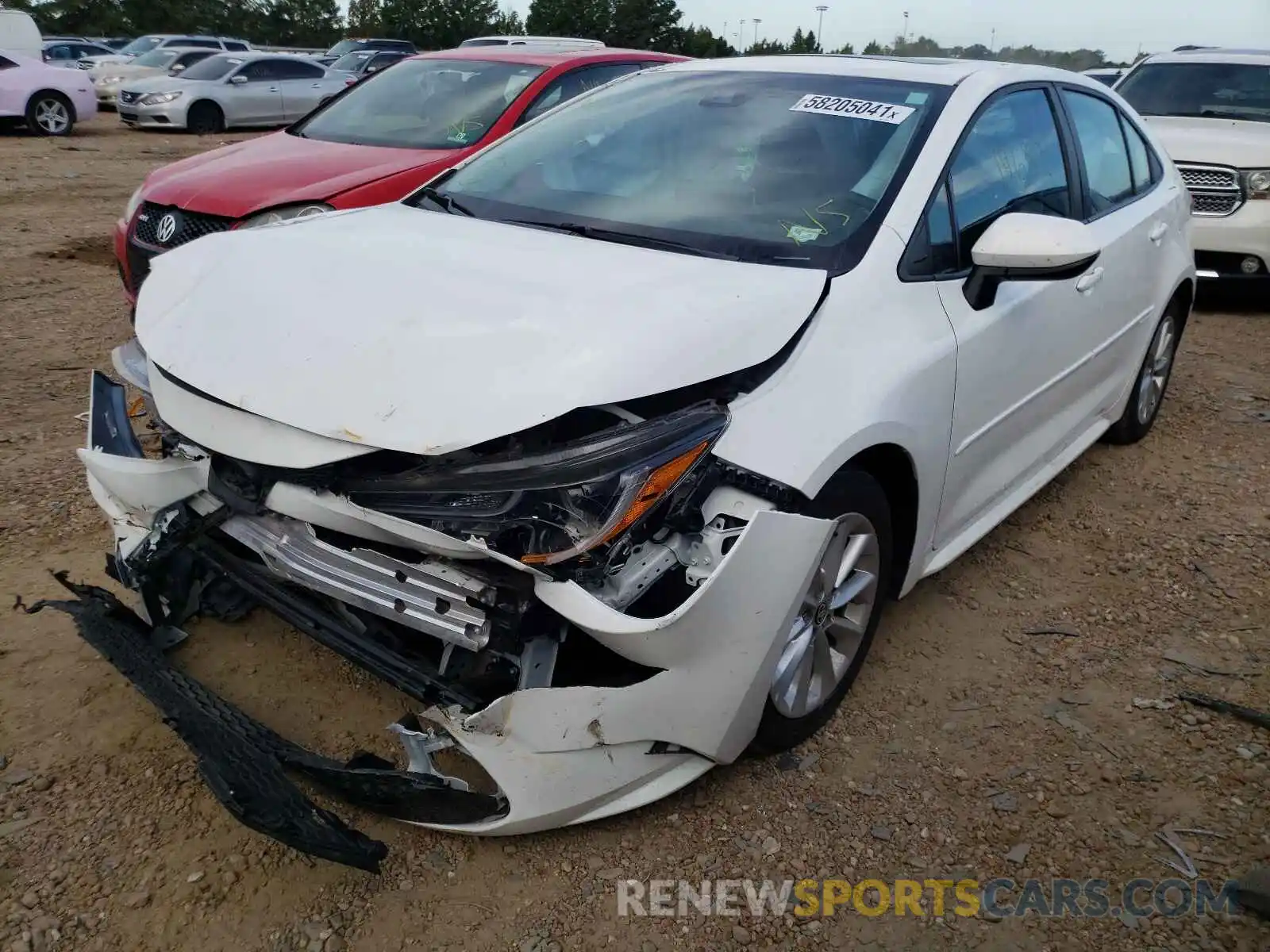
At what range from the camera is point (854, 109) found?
2.93 meters

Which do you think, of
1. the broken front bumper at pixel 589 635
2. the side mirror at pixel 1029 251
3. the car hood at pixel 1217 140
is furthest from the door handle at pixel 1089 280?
the car hood at pixel 1217 140

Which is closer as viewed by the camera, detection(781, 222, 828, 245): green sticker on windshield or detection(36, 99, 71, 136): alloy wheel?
detection(781, 222, 828, 245): green sticker on windshield

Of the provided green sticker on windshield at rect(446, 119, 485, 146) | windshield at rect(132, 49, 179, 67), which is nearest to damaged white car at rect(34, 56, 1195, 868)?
green sticker on windshield at rect(446, 119, 485, 146)

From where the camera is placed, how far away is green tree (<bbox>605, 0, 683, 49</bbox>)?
53094 mm

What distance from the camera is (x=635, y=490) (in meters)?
1.95

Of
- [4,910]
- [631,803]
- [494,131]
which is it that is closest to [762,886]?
[631,803]

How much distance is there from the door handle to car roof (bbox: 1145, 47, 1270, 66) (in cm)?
604

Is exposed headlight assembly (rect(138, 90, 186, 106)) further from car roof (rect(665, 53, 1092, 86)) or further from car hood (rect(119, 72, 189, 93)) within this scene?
car roof (rect(665, 53, 1092, 86))

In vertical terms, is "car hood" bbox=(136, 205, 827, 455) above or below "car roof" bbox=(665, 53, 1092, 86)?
below

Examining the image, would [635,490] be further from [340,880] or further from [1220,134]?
[1220,134]

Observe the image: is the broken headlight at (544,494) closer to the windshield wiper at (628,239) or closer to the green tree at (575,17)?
the windshield wiper at (628,239)

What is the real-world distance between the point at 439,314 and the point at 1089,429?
2869 mm

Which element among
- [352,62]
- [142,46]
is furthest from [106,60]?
[352,62]

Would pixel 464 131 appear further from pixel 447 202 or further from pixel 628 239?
pixel 628 239
